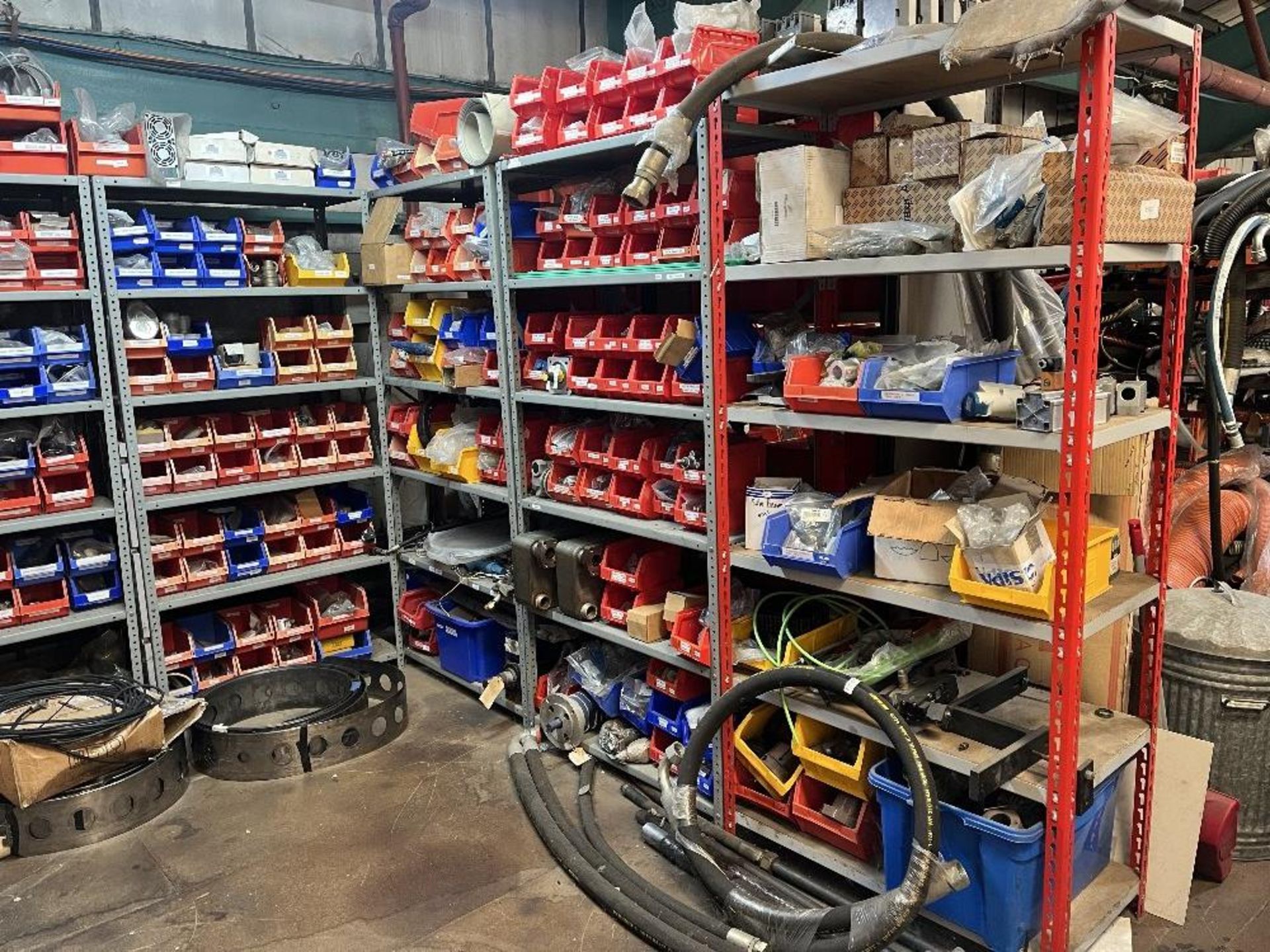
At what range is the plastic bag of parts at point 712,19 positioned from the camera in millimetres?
2545

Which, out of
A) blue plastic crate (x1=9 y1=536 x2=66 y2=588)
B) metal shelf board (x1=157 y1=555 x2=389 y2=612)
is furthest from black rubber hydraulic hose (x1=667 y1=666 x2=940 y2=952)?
blue plastic crate (x1=9 y1=536 x2=66 y2=588)

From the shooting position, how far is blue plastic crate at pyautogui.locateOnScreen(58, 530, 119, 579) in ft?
11.6

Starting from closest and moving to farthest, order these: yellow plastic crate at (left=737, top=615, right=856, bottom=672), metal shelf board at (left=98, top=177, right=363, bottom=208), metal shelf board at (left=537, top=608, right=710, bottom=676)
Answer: yellow plastic crate at (left=737, top=615, right=856, bottom=672) → metal shelf board at (left=537, top=608, right=710, bottom=676) → metal shelf board at (left=98, top=177, right=363, bottom=208)

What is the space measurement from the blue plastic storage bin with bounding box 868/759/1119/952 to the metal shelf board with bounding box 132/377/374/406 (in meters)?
2.72

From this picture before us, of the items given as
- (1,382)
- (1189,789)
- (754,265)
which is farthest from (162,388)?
(1189,789)

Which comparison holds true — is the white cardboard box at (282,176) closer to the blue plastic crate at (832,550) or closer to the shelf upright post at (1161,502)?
the blue plastic crate at (832,550)

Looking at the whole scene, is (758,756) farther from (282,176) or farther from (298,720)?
(282,176)

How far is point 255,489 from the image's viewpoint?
12.7ft

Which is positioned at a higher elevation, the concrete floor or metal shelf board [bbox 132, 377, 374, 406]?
metal shelf board [bbox 132, 377, 374, 406]

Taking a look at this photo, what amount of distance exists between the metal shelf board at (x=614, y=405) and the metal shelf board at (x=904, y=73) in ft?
2.70

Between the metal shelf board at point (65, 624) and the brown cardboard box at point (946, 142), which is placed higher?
the brown cardboard box at point (946, 142)

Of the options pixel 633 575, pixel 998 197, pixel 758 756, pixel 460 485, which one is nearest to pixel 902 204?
pixel 998 197

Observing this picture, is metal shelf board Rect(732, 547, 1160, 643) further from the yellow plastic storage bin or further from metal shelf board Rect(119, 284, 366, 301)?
metal shelf board Rect(119, 284, 366, 301)

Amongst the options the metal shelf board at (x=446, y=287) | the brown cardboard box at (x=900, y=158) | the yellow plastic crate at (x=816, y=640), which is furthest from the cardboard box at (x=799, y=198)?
the metal shelf board at (x=446, y=287)
